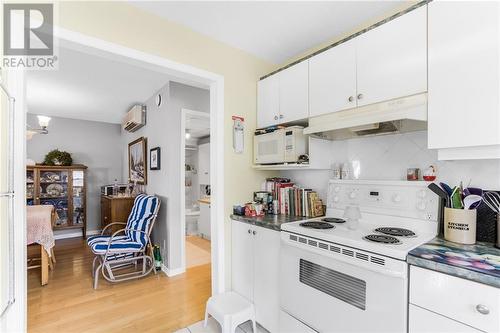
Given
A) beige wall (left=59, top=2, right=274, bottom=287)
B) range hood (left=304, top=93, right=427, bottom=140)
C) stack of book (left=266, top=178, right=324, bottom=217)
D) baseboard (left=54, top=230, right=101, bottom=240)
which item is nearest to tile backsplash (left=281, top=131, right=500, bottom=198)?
range hood (left=304, top=93, right=427, bottom=140)

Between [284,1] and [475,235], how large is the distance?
1.78m

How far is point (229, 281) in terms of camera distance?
224 cm

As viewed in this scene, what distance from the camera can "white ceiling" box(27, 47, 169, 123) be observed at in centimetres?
268

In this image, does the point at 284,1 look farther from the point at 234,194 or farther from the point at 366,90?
the point at 234,194

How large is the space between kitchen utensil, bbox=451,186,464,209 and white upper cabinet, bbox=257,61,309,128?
107 cm

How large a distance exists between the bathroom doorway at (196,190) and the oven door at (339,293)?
1.86 metres

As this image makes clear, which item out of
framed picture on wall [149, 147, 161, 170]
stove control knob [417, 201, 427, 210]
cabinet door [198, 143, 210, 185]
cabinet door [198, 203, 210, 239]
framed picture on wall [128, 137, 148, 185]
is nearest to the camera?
stove control knob [417, 201, 427, 210]

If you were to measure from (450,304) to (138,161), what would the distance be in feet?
13.9

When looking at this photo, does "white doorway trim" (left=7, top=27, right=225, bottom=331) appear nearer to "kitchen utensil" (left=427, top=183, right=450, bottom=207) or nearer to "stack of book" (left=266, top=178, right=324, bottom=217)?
"stack of book" (left=266, top=178, right=324, bottom=217)

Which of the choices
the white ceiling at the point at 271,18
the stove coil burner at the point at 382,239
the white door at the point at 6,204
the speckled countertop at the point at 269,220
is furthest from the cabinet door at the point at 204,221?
the stove coil burner at the point at 382,239

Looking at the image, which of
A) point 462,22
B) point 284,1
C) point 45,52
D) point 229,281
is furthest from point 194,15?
point 229,281

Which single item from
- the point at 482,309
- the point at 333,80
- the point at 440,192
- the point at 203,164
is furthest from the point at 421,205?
the point at 203,164

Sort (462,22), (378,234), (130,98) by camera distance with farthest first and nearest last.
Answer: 1. (130,98)
2. (378,234)
3. (462,22)

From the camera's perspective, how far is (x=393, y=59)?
4.99ft
